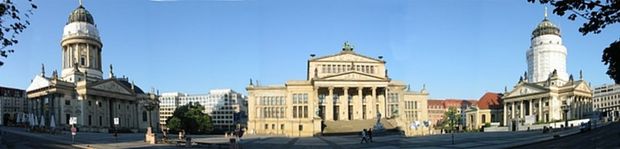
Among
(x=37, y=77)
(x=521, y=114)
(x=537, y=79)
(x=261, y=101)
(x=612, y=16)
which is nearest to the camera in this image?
(x=612, y=16)

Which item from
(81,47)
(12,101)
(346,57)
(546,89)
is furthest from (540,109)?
(12,101)

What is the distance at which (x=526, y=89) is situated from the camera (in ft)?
429

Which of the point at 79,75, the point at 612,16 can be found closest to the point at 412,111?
the point at 79,75

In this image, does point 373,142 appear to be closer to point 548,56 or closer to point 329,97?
point 329,97

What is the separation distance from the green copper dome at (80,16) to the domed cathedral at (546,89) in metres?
90.8

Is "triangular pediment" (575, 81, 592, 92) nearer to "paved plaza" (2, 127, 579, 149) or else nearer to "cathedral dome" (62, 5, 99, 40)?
"paved plaza" (2, 127, 579, 149)

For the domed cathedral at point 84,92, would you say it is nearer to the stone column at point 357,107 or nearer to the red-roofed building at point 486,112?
the stone column at point 357,107

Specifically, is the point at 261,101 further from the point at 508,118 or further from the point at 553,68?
the point at 553,68

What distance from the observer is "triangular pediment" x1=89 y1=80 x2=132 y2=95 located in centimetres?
10591

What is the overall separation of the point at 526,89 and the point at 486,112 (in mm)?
27218

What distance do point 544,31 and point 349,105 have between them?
2326 inches

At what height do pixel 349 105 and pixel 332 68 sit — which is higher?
pixel 332 68

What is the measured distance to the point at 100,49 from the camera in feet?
403

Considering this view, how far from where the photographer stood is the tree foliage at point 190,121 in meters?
112
